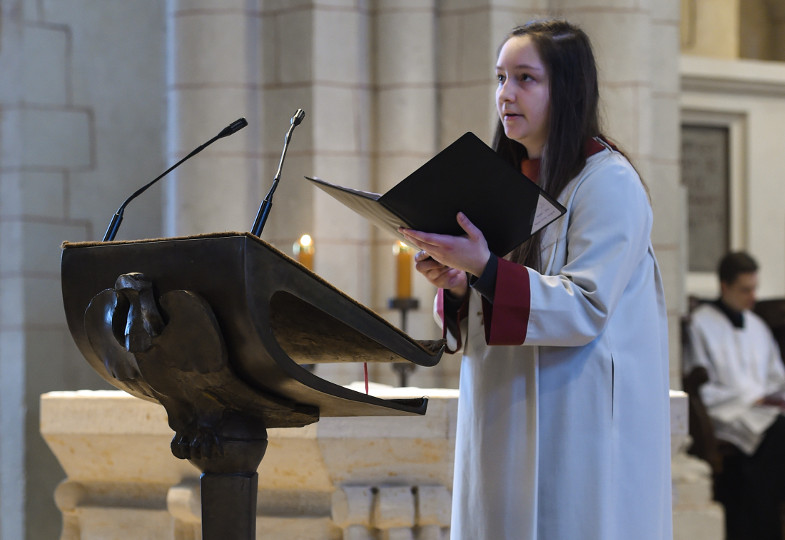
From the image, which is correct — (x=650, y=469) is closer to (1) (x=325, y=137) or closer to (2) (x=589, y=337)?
(2) (x=589, y=337)

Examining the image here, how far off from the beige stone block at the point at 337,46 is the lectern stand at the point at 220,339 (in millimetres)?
2543

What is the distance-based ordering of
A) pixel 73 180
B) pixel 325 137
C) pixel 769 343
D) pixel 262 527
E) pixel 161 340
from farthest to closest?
1. pixel 769 343
2. pixel 73 180
3. pixel 325 137
4. pixel 262 527
5. pixel 161 340

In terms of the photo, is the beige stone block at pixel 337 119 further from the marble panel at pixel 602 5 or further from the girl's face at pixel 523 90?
the girl's face at pixel 523 90

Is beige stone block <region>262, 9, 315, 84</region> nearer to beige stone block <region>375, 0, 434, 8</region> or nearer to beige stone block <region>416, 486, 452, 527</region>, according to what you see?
beige stone block <region>375, 0, 434, 8</region>

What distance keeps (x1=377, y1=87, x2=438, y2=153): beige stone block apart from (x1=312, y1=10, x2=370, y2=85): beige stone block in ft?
0.50

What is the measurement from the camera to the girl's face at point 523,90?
197 cm

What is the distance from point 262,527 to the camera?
2.59m

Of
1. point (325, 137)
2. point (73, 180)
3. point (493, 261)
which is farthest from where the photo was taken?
point (73, 180)

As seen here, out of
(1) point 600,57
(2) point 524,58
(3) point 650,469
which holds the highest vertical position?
(1) point 600,57

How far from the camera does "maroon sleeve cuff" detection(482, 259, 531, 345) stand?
178 centimetres

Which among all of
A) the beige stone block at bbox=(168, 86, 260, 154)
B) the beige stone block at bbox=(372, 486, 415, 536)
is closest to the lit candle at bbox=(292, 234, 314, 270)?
the beige stone block at bbox=(168, 86, 260, 154)

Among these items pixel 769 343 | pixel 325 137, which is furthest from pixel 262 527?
pixel 769 343

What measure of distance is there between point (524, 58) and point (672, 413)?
1096mm

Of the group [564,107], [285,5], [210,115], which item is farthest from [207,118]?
[564,107]
